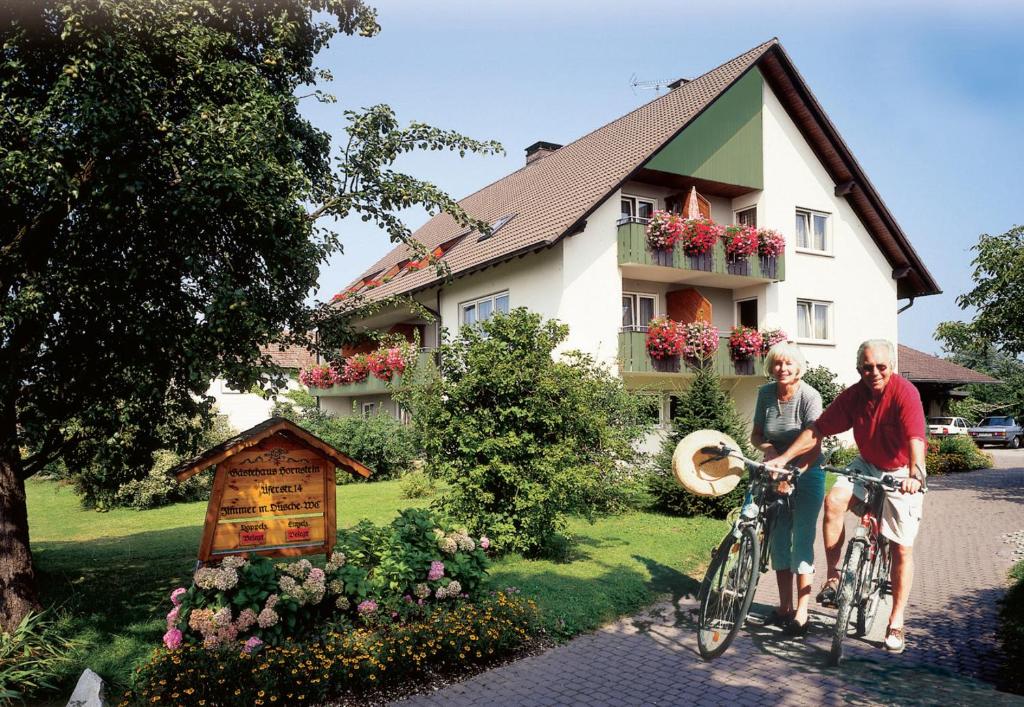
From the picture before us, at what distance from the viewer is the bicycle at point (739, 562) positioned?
3398 mm

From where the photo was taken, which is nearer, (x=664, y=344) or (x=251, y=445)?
(x=251, y=445)

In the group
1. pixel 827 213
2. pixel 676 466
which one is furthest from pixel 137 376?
pixel 827 213

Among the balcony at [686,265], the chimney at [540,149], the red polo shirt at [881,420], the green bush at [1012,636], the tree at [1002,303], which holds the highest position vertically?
the chimney at [540,149]

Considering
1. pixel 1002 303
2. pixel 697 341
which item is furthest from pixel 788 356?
pixel 697 341

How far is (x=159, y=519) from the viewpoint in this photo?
19953 mm

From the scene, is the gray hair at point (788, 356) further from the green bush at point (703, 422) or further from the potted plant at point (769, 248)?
the potted plant at point (769, 248)

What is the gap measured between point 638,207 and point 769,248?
4316mm

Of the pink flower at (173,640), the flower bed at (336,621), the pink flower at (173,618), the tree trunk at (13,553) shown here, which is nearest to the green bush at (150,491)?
the tree trunk at (13,553)

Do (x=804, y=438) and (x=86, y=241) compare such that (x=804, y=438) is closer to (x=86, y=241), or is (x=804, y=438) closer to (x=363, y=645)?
(x=363, y=645)

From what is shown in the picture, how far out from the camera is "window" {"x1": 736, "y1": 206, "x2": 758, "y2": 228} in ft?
81.0

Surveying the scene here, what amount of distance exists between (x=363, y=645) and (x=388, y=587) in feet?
3.06

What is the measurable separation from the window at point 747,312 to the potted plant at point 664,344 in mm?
4717

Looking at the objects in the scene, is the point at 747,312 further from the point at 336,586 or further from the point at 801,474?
the point at 801,474

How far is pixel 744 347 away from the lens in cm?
2241
